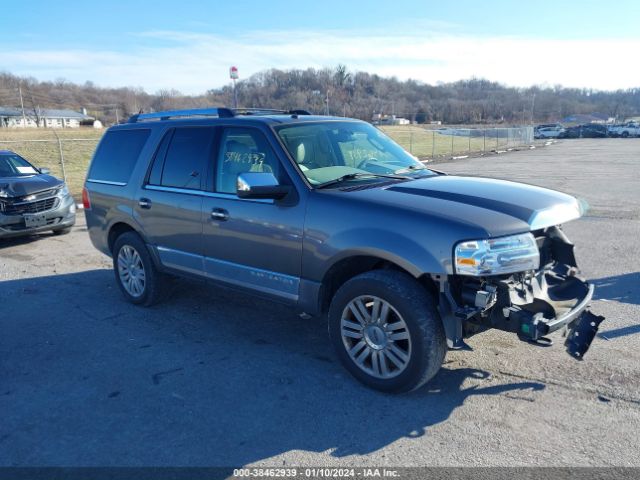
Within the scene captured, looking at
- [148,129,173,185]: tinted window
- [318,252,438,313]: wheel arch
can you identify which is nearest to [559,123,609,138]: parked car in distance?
[148,129,173,185]: tinted window

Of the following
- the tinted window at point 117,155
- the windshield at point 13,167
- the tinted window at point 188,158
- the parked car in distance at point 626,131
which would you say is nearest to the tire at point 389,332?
the tinted window at point 188,158

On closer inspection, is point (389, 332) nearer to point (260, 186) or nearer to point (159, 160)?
point (260, 186)

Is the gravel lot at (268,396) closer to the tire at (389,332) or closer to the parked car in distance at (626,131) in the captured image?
the tire at (389,332)

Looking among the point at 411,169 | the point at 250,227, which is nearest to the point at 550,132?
the point at 411,169

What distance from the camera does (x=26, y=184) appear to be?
9.39 metres

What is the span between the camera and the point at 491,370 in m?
4.20

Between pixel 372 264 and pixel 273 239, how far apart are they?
840 millimetres

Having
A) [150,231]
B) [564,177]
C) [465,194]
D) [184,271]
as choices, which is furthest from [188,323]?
[564,177]

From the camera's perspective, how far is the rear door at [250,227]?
4.32 metres

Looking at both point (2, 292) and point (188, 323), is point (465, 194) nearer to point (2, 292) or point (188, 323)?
point (188, 323)

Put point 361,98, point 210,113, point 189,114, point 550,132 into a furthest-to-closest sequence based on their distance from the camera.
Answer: point 361,98
point 550,132
point 189,114
point 210,113

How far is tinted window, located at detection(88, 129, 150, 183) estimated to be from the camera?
19.3ft

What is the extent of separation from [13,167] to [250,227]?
764cm

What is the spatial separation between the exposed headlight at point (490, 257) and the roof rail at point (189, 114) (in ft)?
9.04
